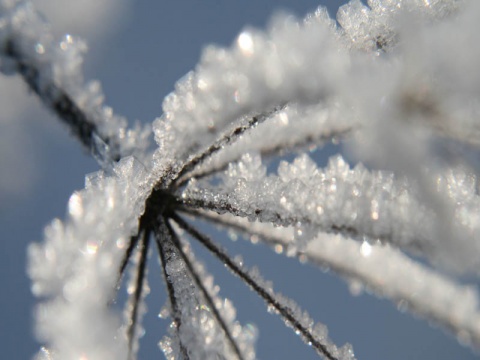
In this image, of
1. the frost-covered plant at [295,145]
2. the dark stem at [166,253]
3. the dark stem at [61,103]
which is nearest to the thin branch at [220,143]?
the frost-covered plant at [295,145]

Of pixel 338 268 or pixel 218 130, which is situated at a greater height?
pixel 218 130

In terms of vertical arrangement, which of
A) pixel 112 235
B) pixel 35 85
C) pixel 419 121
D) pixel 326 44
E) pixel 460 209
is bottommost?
pixel 460 209

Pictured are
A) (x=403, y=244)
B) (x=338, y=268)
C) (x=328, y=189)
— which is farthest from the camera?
(x=338, y=268)

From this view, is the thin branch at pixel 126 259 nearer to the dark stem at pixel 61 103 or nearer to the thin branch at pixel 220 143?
the thin branch at pixel 220 143

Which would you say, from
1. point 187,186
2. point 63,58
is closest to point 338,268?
point 187,186

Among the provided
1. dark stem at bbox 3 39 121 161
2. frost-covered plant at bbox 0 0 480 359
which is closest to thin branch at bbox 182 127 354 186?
frost-covered plant at bbox 0 0 480 359

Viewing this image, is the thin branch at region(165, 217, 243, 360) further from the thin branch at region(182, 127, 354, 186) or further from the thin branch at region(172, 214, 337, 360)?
the thin branch at region(182, 127, 354, 186)

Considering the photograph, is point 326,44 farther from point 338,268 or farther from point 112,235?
A: point 338,268
